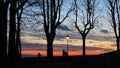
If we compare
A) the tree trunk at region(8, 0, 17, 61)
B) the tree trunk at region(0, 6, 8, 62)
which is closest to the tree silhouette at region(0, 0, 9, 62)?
the tree trunk at region(0, 6, 8, 62)

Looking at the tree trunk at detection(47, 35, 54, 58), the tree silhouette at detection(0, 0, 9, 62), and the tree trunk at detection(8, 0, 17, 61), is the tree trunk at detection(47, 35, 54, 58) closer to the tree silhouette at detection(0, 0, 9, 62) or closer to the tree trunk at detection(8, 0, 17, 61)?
the tree trunk at detection(8, 0, 17, 61)

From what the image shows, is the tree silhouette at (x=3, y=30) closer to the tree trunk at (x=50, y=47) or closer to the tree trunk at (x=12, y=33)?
the tree trunk at (x=12, y=33)

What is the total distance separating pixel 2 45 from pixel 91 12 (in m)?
33.9

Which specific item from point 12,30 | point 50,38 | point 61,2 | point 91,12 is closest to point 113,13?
point 91,12

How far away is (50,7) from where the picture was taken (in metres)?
48.8

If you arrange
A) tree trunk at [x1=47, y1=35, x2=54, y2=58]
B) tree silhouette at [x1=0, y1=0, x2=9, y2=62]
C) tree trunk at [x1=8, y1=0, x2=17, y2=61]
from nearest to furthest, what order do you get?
1. tree silhouette at [x1=0, y1=0, x2=9, y2=62]
2. tree trunk at [x1=8, y1=0, x2=17, y2=61]
3. tree trunk at [x1=47, y1=35, x2=54, y2=58]

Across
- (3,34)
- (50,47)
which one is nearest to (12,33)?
(3,34)

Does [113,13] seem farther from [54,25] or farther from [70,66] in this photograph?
[70,66]

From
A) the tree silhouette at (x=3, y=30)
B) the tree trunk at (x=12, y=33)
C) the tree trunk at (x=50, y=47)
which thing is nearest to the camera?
the tree silhouette at (x=3, y=30)

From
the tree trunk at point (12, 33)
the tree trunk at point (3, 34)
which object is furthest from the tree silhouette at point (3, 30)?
the tree trunk at point (12, 33)

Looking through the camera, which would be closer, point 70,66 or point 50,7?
point 70,66

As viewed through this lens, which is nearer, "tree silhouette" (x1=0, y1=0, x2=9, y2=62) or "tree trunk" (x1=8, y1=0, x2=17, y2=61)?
"tree silhouette" (x1=0, y1=0, x2=9, y2=62)

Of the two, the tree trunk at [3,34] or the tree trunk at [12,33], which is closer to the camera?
the tree trunk at [3,34]

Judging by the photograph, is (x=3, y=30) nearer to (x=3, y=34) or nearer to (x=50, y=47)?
(x=3, y=34)
